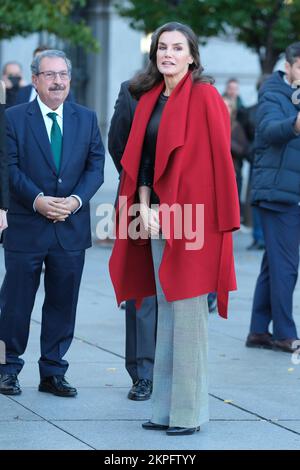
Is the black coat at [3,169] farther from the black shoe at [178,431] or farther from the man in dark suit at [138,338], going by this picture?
the black shoe at [178,431]

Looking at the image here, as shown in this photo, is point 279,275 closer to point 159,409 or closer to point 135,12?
point 159,409

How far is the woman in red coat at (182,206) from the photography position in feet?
19.5

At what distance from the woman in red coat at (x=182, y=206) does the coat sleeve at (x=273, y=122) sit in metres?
2.13

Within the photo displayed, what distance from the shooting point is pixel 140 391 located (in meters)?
6.90

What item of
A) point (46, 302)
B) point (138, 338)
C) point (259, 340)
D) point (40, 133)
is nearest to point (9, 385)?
point (46, 302)

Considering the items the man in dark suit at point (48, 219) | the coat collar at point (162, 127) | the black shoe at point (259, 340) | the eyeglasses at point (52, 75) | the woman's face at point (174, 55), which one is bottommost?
the black shoe at point (259, 340)

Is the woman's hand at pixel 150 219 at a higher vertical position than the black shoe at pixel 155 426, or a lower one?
higher

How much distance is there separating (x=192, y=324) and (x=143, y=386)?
3.34 feet

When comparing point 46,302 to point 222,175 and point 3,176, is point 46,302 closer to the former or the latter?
point 3,176

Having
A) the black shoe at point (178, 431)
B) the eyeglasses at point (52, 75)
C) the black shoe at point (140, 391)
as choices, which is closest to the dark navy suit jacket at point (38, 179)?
the eyeglasses at point (52, 75)

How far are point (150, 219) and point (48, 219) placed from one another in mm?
1018

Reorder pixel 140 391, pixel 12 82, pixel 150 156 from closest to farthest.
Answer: pixel 150 156 → pixel 140 391 → pixel 12 82

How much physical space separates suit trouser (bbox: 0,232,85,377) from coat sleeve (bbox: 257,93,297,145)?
6.34ft
